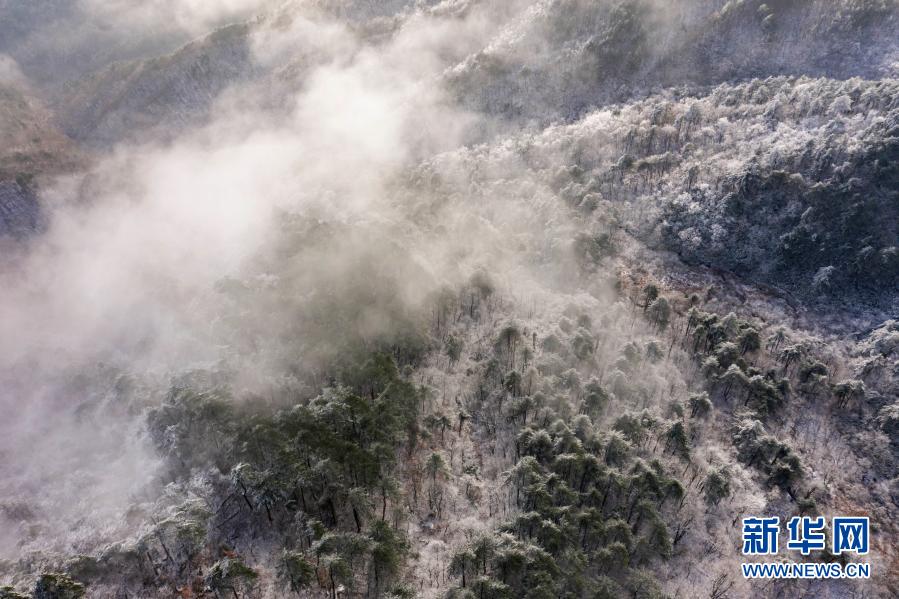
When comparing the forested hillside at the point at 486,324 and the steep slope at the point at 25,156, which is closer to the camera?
the forested hillside at the point at 486,324

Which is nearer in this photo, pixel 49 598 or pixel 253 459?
pixel 49 598

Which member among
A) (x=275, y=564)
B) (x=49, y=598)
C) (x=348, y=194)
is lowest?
(x=49, y=598)

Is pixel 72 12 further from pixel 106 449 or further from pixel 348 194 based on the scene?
pixel 106 449

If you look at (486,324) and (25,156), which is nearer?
(486,324)

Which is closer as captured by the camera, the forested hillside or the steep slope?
the forested hillside

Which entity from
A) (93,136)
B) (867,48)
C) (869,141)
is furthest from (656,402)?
(93,136)

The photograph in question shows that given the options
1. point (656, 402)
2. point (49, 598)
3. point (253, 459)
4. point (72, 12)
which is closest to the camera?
point (49, 598)

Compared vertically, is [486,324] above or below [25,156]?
below

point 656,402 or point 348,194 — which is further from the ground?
point 348,194
